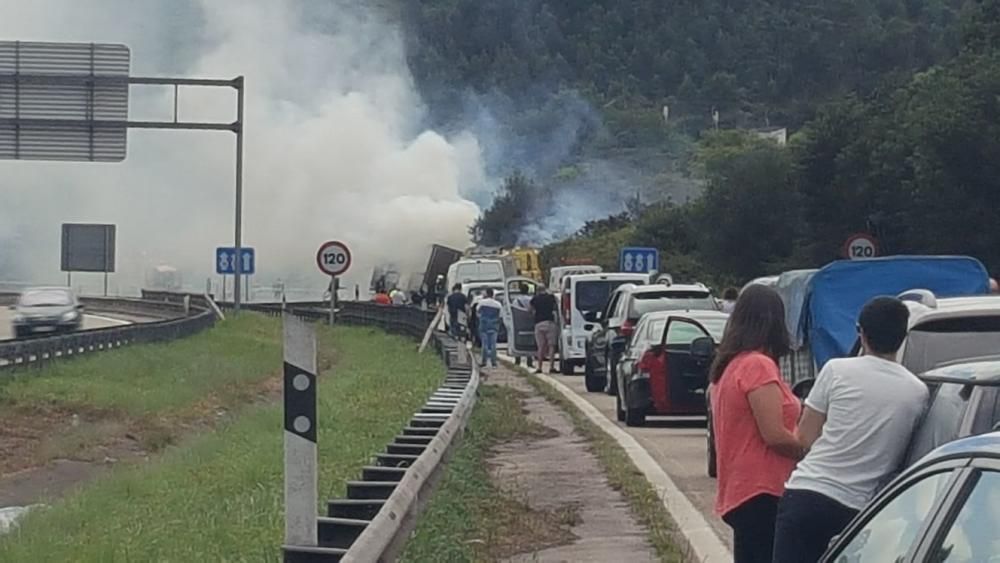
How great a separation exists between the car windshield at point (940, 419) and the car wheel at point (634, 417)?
50.3 feet

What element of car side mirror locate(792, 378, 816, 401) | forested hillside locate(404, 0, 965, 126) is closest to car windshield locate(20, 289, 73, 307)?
car side mirror locate(792, 378, 816, 401)

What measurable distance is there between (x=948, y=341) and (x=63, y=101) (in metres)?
34.1

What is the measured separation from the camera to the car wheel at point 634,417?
22.7 meters

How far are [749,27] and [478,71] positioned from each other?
24.4 m

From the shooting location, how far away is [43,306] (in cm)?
5419

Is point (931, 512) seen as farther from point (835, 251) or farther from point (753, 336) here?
point (835, 251)

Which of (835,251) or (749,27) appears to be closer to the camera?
(835,251)

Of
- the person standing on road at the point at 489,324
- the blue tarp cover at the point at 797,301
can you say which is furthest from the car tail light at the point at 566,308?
the blue tarp cover at the point at 797,301

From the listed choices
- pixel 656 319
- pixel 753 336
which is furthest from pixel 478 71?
pixel 753 336

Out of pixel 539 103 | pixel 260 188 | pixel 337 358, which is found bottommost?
pixel 337 358

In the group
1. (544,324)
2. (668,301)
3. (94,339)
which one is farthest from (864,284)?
(94,339)

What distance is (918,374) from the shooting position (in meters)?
8.70

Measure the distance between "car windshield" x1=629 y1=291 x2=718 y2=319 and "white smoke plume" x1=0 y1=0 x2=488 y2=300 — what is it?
43986mm

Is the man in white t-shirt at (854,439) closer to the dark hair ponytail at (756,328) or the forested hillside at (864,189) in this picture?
the dark hair ponytail at (756,328)
